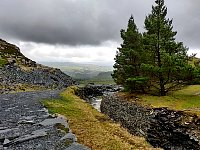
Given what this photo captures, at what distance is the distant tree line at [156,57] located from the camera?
4209 cm

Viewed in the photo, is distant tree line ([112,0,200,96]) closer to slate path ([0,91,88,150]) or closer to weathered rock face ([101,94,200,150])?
weathered rock face ([101,94,200,150])

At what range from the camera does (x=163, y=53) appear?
42.4m

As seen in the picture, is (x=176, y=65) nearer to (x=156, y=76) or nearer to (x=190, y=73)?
(x=190, y=73)

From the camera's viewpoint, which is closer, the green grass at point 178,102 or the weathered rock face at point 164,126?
the weathered rock face at point 164,126

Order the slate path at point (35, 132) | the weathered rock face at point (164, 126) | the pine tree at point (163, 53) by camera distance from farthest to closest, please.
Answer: the pine tree at point (163, 53) < the weathered rock face at point (164, 126) < the slate path at point (35, 132)

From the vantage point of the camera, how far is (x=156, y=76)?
4675 centimetres

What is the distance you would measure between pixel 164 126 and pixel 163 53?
14.1 metres

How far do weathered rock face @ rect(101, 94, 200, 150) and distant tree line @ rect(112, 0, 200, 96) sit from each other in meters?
8.34

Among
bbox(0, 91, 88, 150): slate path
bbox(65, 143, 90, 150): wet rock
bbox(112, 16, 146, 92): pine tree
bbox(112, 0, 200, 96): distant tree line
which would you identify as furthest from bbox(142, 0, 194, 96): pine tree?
bbox(65, 143, 90, 150): wet rock

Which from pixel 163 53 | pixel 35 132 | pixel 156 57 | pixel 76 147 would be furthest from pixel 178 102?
pixel 76 147

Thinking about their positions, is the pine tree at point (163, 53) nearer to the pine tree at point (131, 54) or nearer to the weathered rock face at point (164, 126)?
the pine tree at point (131, 54)

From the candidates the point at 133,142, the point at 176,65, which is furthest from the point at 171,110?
the point at 133,142

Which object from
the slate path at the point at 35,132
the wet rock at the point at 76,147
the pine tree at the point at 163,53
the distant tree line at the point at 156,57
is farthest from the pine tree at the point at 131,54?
the wet rock at the point at 76,147

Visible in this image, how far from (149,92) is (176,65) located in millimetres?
10774
